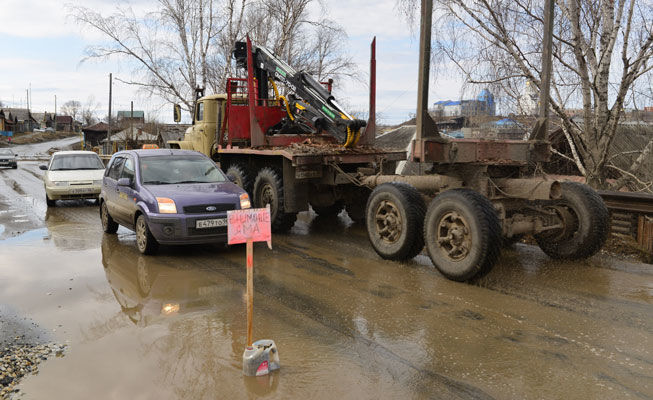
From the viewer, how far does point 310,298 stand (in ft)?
19.3

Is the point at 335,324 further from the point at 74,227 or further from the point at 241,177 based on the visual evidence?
the point at 74,227

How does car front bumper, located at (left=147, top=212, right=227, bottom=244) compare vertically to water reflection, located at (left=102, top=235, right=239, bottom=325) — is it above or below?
above

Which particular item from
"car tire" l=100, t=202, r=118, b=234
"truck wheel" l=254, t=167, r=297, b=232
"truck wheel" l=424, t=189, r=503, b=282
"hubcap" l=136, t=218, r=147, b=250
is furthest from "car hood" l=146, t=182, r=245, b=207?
"truck wheel" l=424, t=189, r=503, b=282

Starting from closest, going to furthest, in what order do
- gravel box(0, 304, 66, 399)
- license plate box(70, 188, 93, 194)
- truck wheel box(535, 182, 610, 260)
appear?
gravel box(0, 304, 66, 399) < truck wheel box(535, 182, 610, 260) < license plate box(70, 188, 93, 194)

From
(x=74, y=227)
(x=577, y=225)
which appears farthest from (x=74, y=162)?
(x=577, y=225)

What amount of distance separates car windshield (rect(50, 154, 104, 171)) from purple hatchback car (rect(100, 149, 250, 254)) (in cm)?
544

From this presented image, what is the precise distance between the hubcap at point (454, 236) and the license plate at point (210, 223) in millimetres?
3135

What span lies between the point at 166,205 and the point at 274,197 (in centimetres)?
250

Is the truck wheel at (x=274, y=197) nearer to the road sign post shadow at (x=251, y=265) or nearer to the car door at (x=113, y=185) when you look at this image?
the car door at (x=113, y=185)

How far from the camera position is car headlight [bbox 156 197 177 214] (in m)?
7.60

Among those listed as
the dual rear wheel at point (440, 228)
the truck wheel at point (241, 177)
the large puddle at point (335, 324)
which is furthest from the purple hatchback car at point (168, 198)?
the dual rear wheel at point (440, 228)

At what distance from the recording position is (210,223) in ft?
25.1

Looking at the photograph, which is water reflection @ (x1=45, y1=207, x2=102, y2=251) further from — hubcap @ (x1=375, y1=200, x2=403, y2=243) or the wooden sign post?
the wooden sign post

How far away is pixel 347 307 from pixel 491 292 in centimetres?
172
